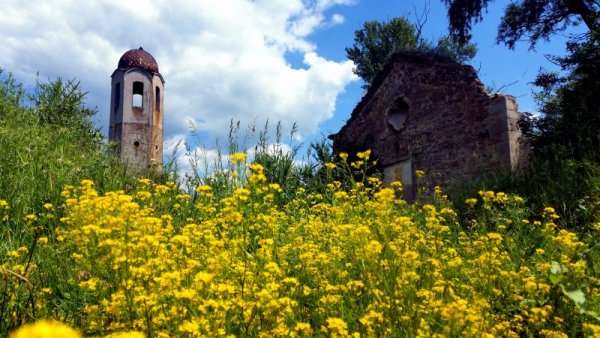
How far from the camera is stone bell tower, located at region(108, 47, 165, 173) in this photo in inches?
930

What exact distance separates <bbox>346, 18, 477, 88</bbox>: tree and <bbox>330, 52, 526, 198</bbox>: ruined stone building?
13722mm

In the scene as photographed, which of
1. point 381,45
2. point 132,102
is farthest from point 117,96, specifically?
point 381,45

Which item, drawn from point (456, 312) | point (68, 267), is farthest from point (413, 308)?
point (68, 267)

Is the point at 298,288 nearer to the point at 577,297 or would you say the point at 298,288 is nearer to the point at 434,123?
the point at 577,297

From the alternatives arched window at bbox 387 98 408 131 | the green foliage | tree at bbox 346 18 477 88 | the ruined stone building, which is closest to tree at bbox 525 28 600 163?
the ruined stone building

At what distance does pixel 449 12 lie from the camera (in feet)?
56.9

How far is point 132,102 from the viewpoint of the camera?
24203mm

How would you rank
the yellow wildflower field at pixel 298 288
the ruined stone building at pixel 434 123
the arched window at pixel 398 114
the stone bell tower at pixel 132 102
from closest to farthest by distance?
the yellow wildflower field at pixel 298 288
the ruined stone building at pixel 434 123
the arched window at pixel 398 114
the stone bell tower at pixel 132 102

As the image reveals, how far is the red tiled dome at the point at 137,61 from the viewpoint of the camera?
81.7 feet

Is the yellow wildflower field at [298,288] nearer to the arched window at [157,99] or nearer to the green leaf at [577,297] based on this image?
the green leaf at [577,297]

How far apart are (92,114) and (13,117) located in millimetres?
2643

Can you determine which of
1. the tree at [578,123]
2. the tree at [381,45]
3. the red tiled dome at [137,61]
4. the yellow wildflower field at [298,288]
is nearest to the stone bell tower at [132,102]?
the red tiled dome at [137,61]

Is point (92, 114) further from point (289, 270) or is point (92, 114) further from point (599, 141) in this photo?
point (599, 141)

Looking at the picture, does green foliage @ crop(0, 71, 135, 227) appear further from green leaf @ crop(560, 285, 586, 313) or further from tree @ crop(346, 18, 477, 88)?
tree @ crop(346, 18, 477, 88)
